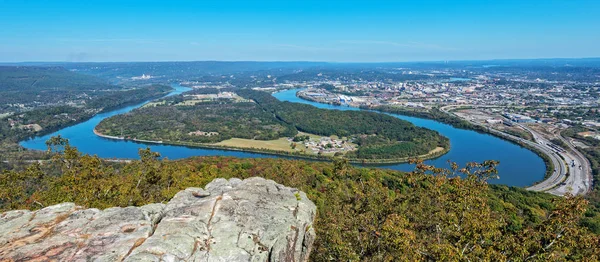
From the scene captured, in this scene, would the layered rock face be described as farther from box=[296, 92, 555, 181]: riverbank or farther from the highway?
box=[296, 92, 555, 181]: riverbank

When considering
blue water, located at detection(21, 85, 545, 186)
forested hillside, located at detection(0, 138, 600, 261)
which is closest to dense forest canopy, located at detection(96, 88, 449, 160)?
blue water, located at detection(21, 85, 545, 186)

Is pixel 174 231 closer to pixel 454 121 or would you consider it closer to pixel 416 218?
pixel 416 218

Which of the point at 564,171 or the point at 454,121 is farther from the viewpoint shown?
the point at 454,121

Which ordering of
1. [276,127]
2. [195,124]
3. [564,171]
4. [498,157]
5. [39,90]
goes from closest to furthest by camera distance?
[564,171]
[498,157]
[276,127]
[195,124]
[39,90]

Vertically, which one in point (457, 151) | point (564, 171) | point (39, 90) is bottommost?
point (457, 151)

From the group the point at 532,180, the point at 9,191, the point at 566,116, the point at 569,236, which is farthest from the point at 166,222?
the point at 566,116

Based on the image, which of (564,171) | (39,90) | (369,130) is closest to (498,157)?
(564,171)

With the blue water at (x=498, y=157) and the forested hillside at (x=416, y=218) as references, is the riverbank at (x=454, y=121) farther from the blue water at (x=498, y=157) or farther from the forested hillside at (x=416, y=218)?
the forested hillside at (x=416, y=218)
